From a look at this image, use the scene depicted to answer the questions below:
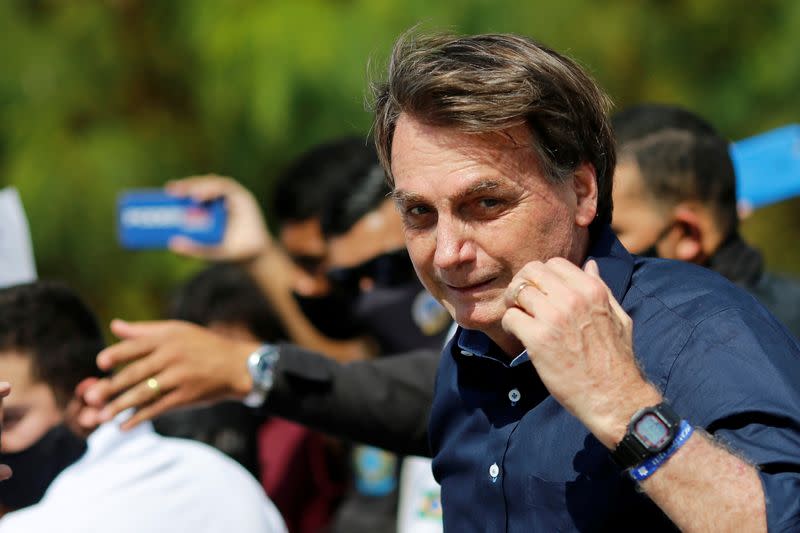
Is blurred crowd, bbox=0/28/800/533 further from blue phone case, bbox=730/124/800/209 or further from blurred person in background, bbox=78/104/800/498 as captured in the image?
blue phone case, bbox=730/124/800/209

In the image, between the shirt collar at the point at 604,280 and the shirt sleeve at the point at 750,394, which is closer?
the shirt sleeve at the point at 750,394

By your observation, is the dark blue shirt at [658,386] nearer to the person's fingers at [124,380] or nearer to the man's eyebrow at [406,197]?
the man's eyebrow at [406,197]

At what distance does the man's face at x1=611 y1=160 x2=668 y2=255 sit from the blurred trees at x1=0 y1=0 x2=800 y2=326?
7.62ft

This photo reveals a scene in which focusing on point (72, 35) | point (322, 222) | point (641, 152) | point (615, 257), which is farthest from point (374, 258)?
point (72, 35)

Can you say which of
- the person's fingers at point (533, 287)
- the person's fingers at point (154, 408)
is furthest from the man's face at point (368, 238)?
the person's fingers at point (533, 287)

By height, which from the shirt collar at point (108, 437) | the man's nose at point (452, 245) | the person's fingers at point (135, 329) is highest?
the man's nose at point (452, 245)

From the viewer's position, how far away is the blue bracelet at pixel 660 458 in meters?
1.53

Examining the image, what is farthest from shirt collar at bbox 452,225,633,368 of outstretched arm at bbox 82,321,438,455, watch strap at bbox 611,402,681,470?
outstretched arm at bbox 82,321,438,455

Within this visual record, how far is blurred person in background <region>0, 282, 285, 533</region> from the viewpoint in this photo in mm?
2568

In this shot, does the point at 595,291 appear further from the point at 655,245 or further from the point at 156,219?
the point at 156,219

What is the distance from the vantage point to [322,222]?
4.30 metres

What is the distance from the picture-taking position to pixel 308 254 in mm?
4438

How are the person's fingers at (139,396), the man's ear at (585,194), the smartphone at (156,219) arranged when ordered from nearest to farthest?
the man's ear at (585,194)
the person's fingers at (139,396)
the smartphone at (156,219)

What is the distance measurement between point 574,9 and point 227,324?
2.29m
